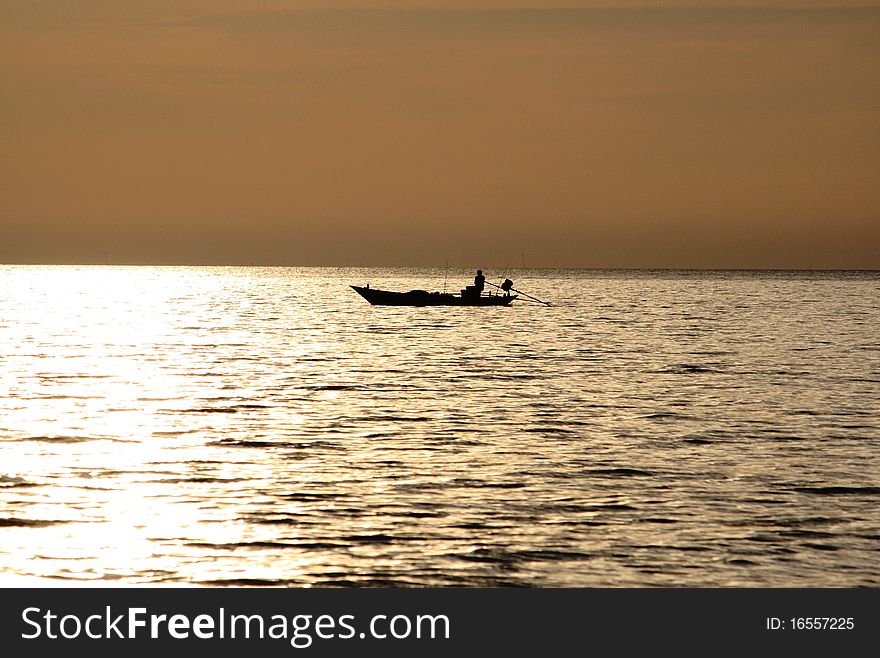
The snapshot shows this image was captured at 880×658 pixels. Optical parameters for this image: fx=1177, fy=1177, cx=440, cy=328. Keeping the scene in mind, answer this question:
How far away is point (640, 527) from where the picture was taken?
1734 cm

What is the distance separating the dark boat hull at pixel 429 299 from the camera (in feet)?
294

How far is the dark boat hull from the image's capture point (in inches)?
3531

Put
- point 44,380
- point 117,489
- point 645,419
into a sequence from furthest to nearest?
1. point 44,380
2. point 645,419
3. point 117,489

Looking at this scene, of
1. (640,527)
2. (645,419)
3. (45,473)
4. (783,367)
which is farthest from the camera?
(783,367)

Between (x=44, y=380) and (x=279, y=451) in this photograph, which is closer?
(x=279, y=451)

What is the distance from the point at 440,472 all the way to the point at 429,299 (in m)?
71.6

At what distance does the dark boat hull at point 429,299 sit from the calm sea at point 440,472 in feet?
132

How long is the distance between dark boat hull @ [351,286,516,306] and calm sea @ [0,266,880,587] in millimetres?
40291

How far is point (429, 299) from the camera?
305ft

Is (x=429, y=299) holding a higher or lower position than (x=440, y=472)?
higher

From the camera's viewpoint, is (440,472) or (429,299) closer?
(440,472)

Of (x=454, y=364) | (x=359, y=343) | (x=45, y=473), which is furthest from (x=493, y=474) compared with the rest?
→ (x=359, y=343)
